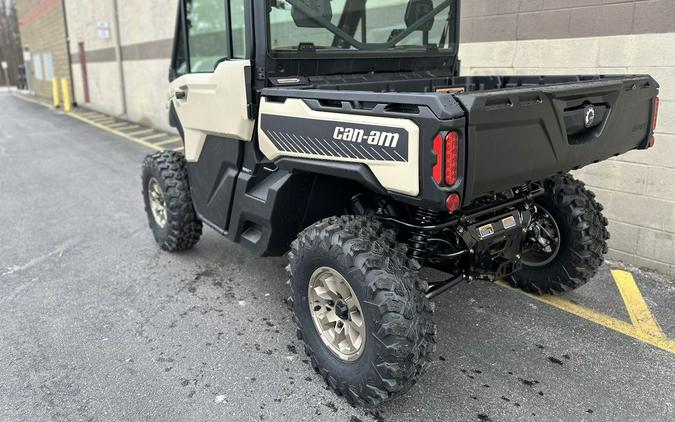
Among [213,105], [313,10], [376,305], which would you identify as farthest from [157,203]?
[376,305]

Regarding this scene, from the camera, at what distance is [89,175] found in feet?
27.8

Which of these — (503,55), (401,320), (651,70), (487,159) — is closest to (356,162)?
(487,159)

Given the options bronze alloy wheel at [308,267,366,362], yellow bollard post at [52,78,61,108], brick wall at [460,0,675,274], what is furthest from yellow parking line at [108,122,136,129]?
bronze alloy wheel at [308,267,366,362]

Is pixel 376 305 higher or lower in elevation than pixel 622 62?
lower

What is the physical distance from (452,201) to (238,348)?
5.93 feet

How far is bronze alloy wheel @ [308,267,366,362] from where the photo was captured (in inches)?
109

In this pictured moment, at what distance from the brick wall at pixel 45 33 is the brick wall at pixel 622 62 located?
2151cm

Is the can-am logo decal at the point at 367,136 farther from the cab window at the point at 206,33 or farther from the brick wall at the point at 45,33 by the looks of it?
the brick wall at the point at 45,33

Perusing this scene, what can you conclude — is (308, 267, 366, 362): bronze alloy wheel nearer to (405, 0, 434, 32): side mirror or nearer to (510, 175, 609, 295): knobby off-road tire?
(510, 175, 609, 295): knobby off-road tire

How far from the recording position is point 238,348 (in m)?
3.33

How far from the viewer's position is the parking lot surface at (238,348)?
277 cm

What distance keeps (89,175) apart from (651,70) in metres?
7.76

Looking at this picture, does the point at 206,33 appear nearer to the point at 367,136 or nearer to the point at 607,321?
the point at 367,136

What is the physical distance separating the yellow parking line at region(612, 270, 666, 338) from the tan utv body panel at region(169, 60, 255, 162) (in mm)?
2934
